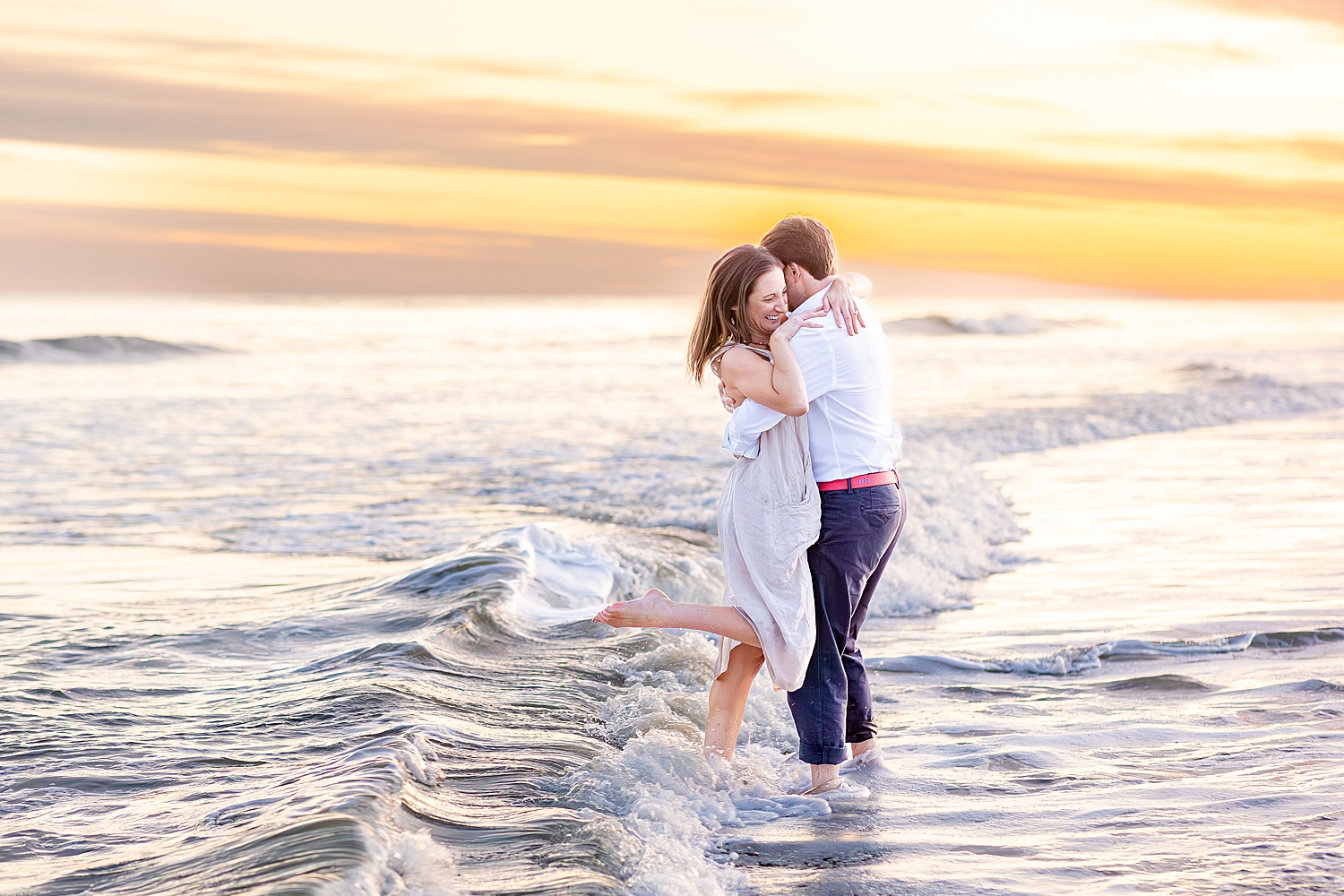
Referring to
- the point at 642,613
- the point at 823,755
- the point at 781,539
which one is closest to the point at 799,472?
the point at 781,539

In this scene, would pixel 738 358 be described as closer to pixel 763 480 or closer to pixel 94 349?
pixel 763 480

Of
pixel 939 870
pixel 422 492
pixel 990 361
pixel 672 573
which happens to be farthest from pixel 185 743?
pixel 990 361

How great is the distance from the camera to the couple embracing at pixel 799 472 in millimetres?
3752

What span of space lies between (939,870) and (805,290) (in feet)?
6.39

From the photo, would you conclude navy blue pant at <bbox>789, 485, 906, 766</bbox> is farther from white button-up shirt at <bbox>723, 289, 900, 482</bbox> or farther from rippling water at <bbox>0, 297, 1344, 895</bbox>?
rippling water at <bbox>0, 297, 1344, 895</bbox>

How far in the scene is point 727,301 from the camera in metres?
3.78

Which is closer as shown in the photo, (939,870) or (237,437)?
(939,870)

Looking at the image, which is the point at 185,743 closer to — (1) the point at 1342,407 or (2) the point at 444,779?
(2) the point at 444,779

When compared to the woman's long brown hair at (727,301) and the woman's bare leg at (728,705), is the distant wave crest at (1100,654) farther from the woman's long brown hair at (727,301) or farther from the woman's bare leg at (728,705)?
the woman's long brown hair at (727,301)

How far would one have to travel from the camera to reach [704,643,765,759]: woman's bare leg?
161 inches

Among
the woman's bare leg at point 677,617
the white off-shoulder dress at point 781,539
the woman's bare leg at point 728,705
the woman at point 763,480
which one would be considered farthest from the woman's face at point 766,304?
the woman's bare leg at point 728,705

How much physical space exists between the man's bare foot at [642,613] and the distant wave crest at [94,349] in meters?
30.5

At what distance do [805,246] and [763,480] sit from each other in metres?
0.83

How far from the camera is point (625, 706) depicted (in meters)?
5.11
